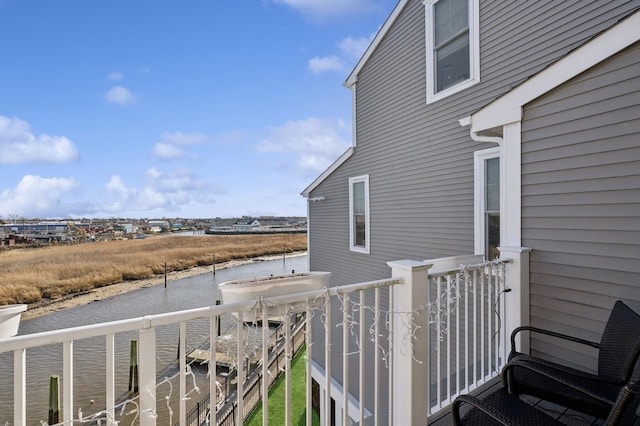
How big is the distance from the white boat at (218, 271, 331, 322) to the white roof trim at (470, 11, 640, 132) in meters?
2.24

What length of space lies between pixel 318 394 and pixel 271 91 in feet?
36.8

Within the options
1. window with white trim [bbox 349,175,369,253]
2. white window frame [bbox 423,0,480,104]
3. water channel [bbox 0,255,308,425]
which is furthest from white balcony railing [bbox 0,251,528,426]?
window with white trim [bbox 349,175,369,253]

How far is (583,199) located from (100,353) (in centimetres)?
1368

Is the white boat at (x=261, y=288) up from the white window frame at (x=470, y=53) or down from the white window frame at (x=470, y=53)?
down

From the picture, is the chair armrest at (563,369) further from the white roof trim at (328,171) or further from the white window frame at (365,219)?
the white roof trim at (328,171)

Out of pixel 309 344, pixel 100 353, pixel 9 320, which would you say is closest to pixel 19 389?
pixel 9 320

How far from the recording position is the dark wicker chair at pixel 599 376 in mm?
1618

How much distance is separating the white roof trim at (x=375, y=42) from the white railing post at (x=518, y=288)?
5077mm

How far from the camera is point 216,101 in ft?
54.2

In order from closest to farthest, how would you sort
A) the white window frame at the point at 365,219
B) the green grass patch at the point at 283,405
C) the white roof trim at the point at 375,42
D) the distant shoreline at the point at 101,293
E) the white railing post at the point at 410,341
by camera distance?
the white railing post at the point at 410,341
the white roof trim at the point at 375,42
the white window frame at the point at 365,219
the green grass patch at the point at 283,405
the distant shoreline at the point at 101,293

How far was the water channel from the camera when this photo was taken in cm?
820

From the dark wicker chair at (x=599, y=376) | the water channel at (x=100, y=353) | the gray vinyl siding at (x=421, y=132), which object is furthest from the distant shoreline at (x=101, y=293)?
the dark wicker chair at (x=599, y=376)

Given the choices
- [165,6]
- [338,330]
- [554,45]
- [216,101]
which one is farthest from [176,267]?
[554,45]

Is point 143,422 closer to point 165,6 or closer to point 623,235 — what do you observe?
point 623,235
